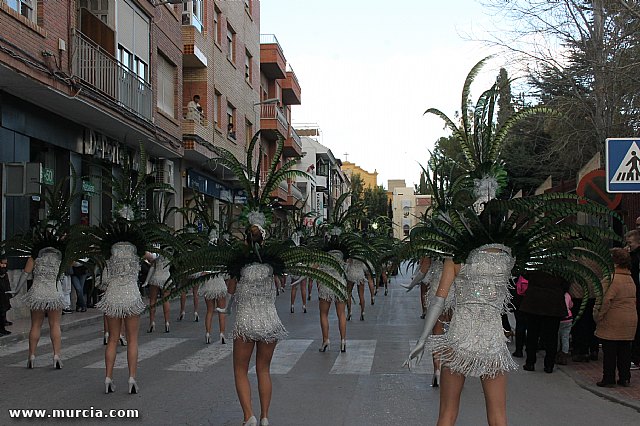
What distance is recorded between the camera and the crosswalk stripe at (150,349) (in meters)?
10.2

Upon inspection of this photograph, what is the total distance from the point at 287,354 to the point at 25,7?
9.71 metres

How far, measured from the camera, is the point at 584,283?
567 cm

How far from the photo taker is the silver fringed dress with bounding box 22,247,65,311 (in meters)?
9.39

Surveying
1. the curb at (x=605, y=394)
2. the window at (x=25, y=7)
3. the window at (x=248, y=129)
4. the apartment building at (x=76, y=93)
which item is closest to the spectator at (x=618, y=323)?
the curb at (x=605, y=394)

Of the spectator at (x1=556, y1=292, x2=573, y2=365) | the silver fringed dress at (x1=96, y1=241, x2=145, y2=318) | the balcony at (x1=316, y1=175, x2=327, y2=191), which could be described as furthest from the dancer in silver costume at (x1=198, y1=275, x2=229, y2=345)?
the balcony at (x1=316, y1=175, x2=327, y2=191)

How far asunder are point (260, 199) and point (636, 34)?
10.1 metres

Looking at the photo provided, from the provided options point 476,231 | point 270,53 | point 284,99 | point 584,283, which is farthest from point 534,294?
point 284,99

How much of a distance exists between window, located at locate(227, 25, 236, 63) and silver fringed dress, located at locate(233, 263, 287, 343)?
29.0m

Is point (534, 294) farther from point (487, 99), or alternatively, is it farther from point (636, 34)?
point (636, 34)

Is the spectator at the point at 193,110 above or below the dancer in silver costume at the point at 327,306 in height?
above

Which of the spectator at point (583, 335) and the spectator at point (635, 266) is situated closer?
the spectator at point (635, 266)

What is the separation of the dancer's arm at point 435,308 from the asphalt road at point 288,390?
2.25 metres

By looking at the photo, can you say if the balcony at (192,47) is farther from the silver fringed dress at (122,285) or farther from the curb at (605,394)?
the curb at (605,394)

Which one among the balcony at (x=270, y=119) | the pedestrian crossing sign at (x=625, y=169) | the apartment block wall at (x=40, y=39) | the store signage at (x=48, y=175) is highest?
the balcony at (x=270, y=119)
